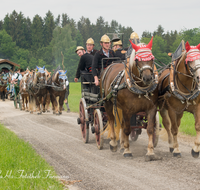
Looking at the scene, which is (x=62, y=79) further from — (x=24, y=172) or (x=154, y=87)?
(x=24, y=172)

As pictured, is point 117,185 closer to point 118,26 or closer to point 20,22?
point 20,22

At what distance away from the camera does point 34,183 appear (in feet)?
14.4

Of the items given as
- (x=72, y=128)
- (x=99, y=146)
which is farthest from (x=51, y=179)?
(x=72, y=128)

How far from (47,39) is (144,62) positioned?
285ft

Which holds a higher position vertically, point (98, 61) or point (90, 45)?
point (90, 45)

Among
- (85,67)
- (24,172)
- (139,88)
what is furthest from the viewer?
(85,67)

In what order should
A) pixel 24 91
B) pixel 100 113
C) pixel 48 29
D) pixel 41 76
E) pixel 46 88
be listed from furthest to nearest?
pixel 48 29
pixel 24 91
pixel 46 88
pixel 41 76
pixel 100 113

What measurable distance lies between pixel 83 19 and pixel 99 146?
340 feet

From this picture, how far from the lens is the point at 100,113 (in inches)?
296

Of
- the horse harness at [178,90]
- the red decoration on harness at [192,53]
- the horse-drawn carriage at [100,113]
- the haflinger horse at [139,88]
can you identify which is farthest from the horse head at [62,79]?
the red decoration on harness at [192,53]

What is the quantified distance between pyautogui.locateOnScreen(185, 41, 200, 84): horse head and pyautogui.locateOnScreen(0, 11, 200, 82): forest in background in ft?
192

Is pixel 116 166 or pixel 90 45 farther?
pixel 90 45

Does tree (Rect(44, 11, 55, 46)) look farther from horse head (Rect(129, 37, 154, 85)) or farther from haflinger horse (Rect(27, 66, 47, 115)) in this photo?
horse head (Rect(129, 37, 154, 85))

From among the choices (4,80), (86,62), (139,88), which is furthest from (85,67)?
(4,80)
